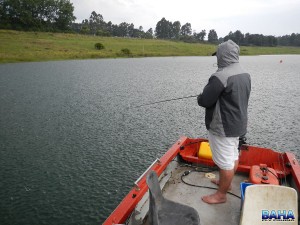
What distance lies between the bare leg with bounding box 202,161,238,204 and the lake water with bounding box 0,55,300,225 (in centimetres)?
267

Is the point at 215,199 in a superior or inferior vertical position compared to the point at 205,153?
inferior

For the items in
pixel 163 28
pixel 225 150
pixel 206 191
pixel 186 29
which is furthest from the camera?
pixel 186 29

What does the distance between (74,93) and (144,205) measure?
1565 centimetres

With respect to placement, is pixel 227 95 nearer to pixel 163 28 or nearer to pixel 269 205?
pixel 269 205

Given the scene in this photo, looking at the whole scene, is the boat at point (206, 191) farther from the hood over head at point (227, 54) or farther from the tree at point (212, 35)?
the tree at point (212, 35)

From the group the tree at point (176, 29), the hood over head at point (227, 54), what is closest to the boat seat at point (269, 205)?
the hood over head at point (227, 54)

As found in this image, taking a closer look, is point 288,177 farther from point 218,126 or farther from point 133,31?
point 133,31

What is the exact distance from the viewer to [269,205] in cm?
382

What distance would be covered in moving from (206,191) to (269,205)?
4.70ft

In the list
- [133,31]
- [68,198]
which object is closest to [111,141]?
[68,198]

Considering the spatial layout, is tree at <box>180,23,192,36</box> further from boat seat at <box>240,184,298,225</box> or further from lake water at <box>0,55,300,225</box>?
boat seat at <box>240,184,298,225</box>

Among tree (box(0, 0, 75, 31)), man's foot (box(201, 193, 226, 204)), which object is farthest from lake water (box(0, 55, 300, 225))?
tree (box(0, 0, 75, 31))

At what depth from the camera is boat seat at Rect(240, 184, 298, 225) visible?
3740 mm

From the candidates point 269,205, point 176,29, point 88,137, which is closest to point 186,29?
point 176,29
